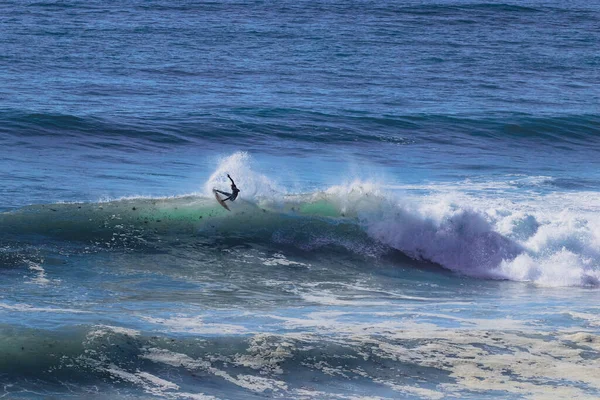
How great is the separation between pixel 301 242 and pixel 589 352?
7191 mm

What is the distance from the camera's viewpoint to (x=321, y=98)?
3172cm

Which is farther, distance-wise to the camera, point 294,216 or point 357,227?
point 294,216

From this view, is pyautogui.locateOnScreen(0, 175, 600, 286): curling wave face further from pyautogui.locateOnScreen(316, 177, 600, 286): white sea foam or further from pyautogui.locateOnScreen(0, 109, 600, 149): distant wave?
pyautogui.locateOnScreen(0, 109, 600, 149): distant wave

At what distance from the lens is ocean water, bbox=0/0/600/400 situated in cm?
1121

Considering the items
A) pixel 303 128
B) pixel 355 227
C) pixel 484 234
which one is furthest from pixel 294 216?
pixel 303 128

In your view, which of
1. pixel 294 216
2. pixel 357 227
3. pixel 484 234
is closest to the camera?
pixel 484 234

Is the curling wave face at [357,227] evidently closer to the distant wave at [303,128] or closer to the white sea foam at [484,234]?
the white sea foam at [484,234]

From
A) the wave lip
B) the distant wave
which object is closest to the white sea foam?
the wave lip

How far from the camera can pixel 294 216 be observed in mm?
18781

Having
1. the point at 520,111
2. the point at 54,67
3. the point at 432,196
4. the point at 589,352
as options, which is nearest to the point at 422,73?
the point at 520,111

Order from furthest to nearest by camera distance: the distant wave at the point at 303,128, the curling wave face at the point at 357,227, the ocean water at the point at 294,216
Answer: the distant wave at the point at 303,128 < the curling wave face at the point at 357,227 < the ocean water at the point at 294,216

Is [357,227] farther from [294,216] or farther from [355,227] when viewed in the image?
[294,216]

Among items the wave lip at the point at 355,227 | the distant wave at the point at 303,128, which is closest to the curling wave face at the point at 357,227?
the wave lip at the point at 355,227

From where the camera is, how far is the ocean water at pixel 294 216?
11.2m
